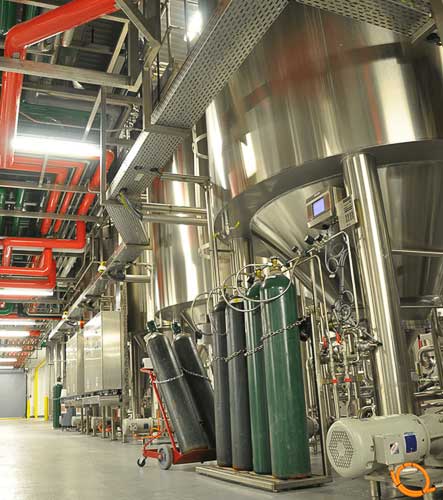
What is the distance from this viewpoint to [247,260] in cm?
453

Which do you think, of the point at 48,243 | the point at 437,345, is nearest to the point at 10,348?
the point at 48,243

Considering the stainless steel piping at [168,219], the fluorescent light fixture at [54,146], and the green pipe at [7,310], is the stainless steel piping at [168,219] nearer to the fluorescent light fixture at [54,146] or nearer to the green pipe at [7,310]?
the fluorescent light fixture at [54,146]

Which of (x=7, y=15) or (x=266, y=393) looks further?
(x=7, y=15)

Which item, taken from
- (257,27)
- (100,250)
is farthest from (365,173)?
(100,250)

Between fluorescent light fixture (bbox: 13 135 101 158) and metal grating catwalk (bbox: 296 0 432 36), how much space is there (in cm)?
345

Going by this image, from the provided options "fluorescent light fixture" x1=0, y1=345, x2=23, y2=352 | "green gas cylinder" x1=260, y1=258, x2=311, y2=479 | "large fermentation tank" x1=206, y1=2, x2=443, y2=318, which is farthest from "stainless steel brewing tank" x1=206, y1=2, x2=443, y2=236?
"fluorescent light fixture" x1=0, y1=345, x2=23, y2=352

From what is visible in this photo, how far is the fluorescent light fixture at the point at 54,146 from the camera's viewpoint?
17.9 feet

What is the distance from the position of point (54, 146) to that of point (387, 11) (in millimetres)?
3845

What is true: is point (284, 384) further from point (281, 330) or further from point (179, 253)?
point (179, 253)

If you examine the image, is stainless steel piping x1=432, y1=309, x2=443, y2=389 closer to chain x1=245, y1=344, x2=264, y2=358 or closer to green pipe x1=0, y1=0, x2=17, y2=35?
chain x1=245, y1=344, x2=264, y2=358

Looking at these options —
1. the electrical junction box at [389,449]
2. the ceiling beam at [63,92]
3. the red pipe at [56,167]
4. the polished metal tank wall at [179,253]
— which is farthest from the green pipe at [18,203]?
the electrical junction box at [389,449]

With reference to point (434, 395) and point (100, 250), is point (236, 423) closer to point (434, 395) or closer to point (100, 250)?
point (434, 395)

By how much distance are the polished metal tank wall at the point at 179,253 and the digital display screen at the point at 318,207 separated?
2.59 meters

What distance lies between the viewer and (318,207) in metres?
3.31
